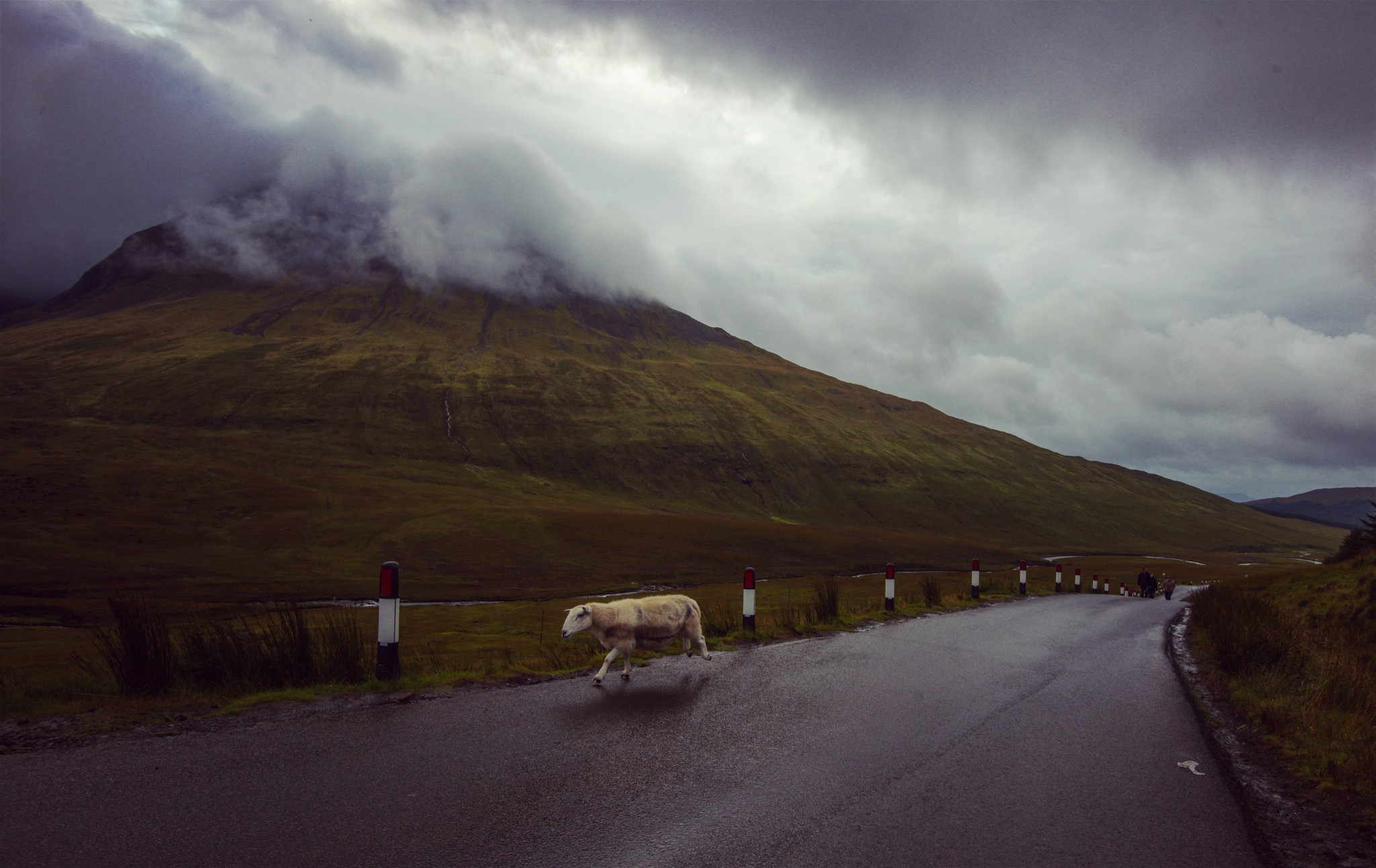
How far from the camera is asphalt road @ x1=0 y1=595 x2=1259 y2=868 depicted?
490cm

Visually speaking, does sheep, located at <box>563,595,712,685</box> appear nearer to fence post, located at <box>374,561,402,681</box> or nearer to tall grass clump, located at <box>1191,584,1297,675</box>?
fence post, located at <box>374,561,402,681</box>

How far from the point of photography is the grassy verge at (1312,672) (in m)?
6.80

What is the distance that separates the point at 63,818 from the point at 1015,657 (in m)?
12.5

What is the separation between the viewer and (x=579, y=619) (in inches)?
406

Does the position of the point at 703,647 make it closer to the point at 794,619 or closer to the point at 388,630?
the point at 388,630

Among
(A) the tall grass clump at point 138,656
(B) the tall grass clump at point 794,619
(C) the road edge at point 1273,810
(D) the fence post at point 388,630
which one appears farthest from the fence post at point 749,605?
(A) the tall grass clump at point 138,656

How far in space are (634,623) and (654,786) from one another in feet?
15.5

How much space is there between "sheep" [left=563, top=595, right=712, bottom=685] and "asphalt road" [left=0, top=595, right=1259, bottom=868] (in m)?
0.77

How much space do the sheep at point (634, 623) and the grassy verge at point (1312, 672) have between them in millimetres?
7010

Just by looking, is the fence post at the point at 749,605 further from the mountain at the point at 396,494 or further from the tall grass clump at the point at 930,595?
the mountain at the point at 396,494

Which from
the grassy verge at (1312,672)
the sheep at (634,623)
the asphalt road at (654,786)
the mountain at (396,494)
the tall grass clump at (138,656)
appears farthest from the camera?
the mountain at (396,494)

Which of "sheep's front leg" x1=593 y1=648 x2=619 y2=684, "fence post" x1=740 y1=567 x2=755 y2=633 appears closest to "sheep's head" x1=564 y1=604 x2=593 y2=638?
"sheep's front leg" x1=593 y1=648 x2=619 y2=684

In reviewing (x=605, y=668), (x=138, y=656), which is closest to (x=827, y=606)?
(x=605, y=668)

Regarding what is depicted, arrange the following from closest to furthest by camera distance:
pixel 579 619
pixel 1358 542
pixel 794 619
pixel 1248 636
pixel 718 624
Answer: pixel 579 619, pixel 1248 636, pixel 718 624, pixel 794 619, pixel 1358 542
